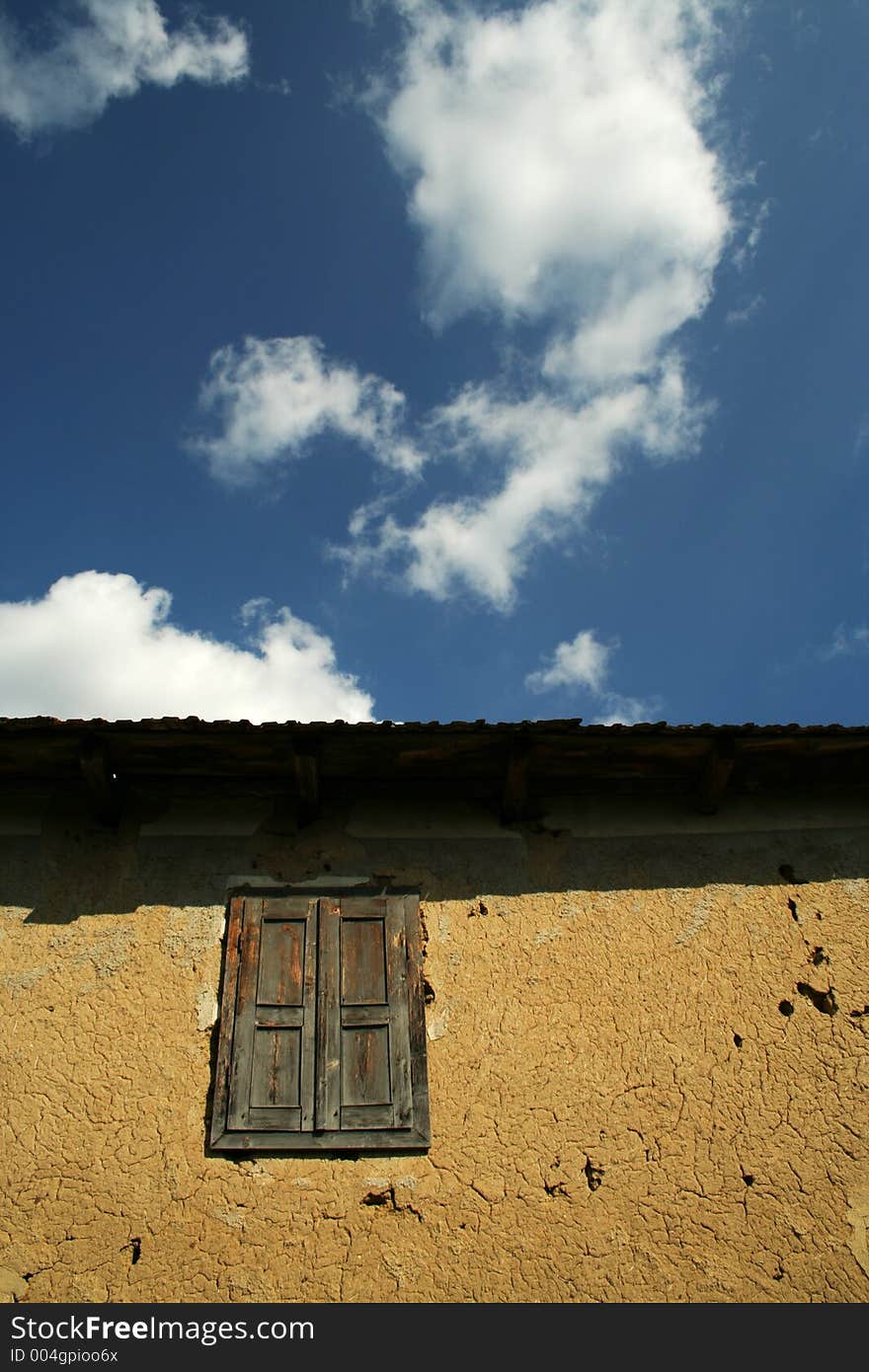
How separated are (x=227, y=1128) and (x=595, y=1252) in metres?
2.00

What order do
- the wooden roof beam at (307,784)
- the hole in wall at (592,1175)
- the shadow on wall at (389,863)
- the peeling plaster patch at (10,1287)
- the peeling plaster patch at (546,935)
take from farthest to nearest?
1. the wooden roof beam at (307,784)
2. the shadow on wall at (389,863)
3. the peeling plaster patch at (546,935)
4. the hole in wall at (592,1175)
5. the peeling plaster patch at (10,1287)

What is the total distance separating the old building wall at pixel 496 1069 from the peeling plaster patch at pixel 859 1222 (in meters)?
0.01

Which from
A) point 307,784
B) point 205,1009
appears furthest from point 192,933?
point 307,784

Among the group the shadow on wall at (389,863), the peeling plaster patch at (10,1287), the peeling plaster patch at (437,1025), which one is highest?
the shadow on wall at (389,863)

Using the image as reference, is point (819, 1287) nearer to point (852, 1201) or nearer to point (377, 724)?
point (852, 1201)

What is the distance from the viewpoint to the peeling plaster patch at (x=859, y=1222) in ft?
15.0

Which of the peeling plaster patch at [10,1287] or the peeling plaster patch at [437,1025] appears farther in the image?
the peeling plaster patch at [437,1025]

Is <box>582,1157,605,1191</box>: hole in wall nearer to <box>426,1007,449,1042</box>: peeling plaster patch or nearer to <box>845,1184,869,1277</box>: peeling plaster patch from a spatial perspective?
<box>426,1007,449,1042</box>: peeling plaster patch

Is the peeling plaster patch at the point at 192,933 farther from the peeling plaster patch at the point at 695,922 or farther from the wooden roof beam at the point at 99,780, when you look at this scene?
the peeling plaster patch at the point at 695,922

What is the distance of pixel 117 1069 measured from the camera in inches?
195

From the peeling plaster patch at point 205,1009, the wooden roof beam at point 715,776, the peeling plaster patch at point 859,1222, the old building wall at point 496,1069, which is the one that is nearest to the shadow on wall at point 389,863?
the old building wall at point 496,1069

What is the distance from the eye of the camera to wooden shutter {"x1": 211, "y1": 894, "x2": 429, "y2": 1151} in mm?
4781

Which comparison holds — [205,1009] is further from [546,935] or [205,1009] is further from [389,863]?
[546,935]

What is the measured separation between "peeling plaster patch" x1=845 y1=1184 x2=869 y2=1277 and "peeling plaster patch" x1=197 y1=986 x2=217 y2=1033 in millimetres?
3599
